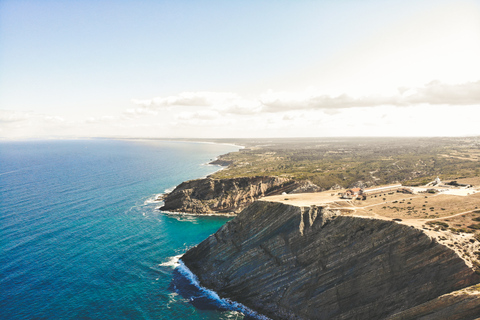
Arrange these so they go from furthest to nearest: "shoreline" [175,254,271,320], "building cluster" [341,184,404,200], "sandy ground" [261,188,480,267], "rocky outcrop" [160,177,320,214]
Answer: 1. "rocky outcrop" [160,177,320,214]
2. "building cluster" [341,184,404,200]
3. "shoreline" [175,254,271,320]
4. "sandy ground" [261,188,480,267]

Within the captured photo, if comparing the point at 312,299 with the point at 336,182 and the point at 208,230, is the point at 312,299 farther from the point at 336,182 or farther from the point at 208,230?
the point at 336,182

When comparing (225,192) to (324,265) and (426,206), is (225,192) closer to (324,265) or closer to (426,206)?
(324,265)

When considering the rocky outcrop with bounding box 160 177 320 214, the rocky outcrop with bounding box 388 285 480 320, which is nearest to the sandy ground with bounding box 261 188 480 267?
the rocky outcrop with bounding box 388 285 480 320

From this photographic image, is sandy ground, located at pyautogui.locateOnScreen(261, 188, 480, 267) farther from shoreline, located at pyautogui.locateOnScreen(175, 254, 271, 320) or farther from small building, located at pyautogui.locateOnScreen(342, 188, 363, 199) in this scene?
shoreline, located at pyautogui.locateOnScreen(175, 254, 271, 320)

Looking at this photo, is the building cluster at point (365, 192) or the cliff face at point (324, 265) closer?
the cliff face at point (324, 265)

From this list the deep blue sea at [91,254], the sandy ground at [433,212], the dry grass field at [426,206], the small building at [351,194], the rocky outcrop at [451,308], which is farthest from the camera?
the small building at [351,194]

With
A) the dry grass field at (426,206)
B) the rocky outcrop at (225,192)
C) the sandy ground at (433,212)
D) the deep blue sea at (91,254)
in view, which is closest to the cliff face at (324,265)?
the sandy ground at (433,212)

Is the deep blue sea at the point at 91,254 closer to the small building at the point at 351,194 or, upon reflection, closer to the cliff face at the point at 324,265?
the cliff face at the point at 324,265

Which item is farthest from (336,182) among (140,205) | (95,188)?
(95,188)
